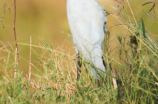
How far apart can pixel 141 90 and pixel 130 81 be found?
100 millimetres

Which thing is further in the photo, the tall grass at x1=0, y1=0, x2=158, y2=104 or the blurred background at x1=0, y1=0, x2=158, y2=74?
the blurred background at x1=0, y1=0, x2=158, y2=74

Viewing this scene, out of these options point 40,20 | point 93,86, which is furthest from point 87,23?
point 40,20

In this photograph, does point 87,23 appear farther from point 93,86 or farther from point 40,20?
point 40,20

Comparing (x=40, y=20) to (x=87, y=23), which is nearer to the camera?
(x=87, y=23)

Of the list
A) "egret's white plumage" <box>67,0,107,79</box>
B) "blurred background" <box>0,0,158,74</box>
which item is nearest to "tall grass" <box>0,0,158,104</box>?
"egret's white plumage" <box>67,0,107,79</box>

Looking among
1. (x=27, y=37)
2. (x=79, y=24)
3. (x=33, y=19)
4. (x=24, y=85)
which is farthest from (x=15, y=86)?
(x=33, y=19)

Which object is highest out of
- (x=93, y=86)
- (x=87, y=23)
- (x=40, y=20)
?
(x=40, y=20)

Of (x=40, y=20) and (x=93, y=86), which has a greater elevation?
(x=40, y=20)

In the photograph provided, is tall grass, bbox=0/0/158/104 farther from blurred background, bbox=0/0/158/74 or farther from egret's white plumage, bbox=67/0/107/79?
blurred background, bbox=0/0/158/74

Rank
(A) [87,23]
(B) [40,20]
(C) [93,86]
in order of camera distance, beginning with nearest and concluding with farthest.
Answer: (C) [93,86]
(A) [87,23]
(B) [40,20]

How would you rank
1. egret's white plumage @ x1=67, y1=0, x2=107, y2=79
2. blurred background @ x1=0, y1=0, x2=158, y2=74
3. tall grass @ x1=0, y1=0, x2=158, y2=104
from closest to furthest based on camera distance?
tall grass @ x1=0, y1=0, x2=158, y2=104, egret's white plumage @ x1=67, y1=0, x2=107, y2=79, blurred background @ x1=0, y1=0, x2=158, y2=74

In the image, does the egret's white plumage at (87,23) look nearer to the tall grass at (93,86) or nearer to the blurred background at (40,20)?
the tall grass at (93,86)

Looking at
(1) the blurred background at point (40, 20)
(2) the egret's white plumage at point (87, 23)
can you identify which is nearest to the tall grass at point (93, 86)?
(2) the egret's white plumage at point (87, 23)

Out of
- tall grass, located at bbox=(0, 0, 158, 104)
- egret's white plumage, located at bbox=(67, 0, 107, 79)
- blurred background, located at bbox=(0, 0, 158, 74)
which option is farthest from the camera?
blurred background, located at bbox=(0, 0, 158, 74)
